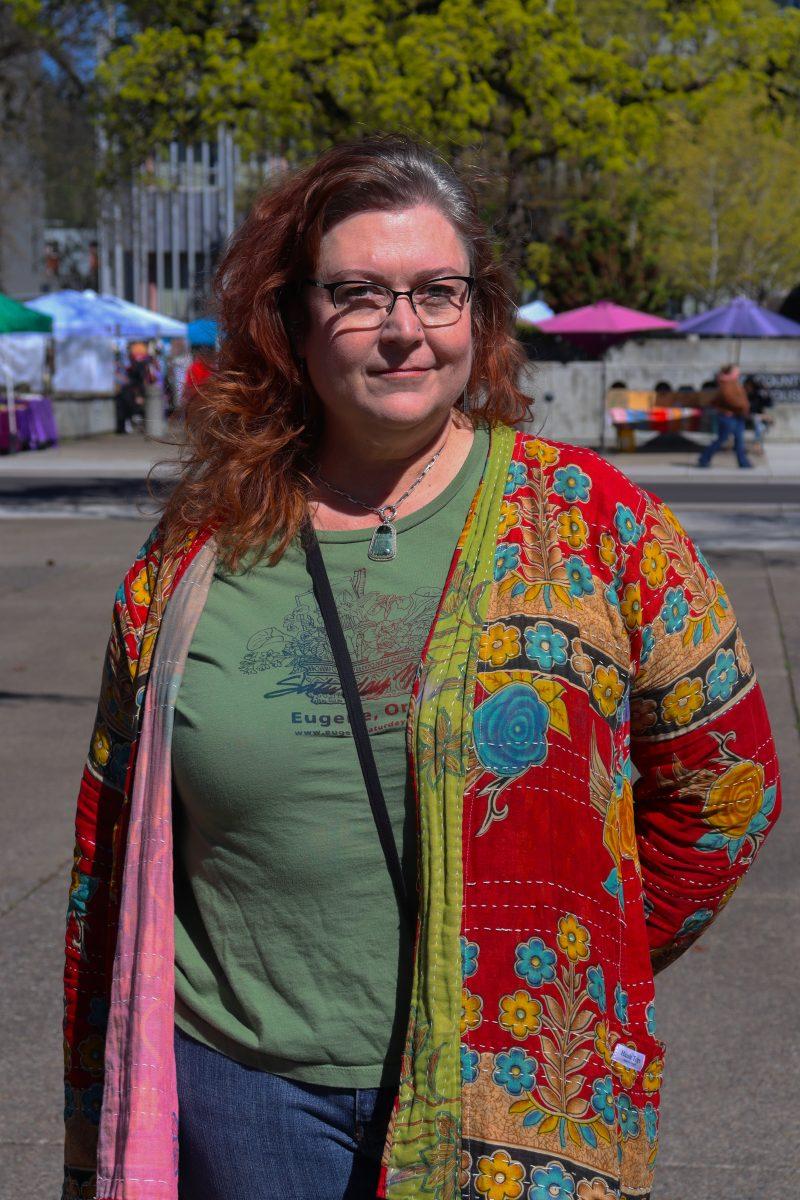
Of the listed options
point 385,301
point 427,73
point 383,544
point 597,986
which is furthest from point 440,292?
point 427,73

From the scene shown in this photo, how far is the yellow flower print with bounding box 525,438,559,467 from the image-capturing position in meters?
2.03

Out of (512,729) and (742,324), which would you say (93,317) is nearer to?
(742,324)

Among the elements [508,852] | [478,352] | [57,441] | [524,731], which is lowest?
[57,441]

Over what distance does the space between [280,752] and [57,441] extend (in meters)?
27.7

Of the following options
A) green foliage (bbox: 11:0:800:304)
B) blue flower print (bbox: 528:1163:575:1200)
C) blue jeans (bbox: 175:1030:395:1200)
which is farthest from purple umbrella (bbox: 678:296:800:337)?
blue flower print (bbox: 528:1163:575:1200)

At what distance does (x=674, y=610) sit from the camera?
1962mm

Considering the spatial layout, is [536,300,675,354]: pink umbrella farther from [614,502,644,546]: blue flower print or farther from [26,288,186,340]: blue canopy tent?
[614,502,644,546]: blue flower print

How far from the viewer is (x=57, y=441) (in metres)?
28.8

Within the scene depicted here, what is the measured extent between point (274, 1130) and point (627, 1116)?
0.42 m

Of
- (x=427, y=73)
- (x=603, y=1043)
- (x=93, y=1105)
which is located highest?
(x=427, y=73)

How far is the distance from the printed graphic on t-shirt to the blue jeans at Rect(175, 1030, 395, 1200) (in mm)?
428

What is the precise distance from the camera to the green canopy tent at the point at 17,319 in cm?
2200

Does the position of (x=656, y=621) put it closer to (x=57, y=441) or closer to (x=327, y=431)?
(x=327, y=431)

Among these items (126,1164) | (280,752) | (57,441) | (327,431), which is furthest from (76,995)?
(57,441)
